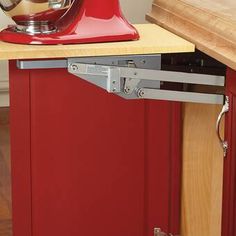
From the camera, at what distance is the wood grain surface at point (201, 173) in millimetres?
1514

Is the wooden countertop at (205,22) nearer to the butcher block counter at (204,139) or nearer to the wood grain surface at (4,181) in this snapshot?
the butcher block counter at (204,139)

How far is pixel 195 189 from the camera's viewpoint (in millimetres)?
1578

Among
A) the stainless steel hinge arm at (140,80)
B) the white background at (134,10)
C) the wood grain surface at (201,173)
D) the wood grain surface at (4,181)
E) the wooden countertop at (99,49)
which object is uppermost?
the wooden countertop at (99,49)

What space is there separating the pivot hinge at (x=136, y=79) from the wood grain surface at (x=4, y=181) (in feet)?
3.40

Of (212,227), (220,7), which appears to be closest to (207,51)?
(220,7)

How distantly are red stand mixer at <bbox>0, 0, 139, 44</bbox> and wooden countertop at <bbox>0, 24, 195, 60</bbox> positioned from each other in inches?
0.9

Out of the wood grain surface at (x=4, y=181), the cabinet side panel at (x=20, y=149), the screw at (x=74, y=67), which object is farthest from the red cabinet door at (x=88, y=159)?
the wood grain surface at (x=4, y=181)

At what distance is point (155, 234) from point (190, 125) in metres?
0.27

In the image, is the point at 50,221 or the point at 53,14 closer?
→ the point at 53,14

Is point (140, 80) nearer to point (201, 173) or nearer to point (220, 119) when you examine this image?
point (220, 119)

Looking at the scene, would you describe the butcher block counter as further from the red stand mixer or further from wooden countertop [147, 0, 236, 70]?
the red stand mixer

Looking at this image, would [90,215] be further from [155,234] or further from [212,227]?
[212,227]

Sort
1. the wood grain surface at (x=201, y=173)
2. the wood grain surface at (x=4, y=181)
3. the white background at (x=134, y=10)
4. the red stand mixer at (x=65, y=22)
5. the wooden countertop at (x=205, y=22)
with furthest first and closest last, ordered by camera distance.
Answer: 1. the white background at (x=134, y=10)
2. the wood grain surface at (x=4, y=181)
3. the wood grain surface at (x=201, y=173)
4. the red stand mixer at (x=65, y=22)
5. the wooden countertop at (x=205, y=22)

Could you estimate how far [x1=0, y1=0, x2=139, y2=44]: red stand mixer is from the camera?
1.37 m
